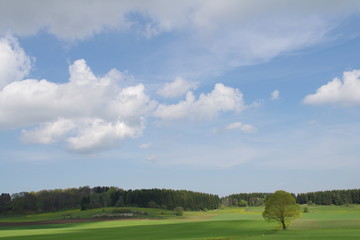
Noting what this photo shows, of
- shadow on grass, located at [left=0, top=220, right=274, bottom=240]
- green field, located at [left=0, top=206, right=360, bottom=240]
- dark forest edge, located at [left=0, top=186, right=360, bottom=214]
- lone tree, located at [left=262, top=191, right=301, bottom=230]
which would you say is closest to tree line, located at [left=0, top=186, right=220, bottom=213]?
dark forest edge, located at [left=0, top=186, right=360, bottom=214]

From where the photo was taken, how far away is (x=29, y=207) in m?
175

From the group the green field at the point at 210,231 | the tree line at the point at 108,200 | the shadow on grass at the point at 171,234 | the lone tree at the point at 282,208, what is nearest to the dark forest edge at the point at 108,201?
the tree line at the point at 108,200

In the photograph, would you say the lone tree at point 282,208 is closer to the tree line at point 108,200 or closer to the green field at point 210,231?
the green field at point 210,231

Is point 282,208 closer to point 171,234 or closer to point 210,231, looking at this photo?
point 210,231

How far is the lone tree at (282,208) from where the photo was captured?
59.2 meters

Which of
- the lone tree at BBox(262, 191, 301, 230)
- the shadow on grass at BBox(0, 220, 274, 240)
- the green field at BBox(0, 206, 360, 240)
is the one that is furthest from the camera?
the lone tree at BBox(262, 191, 301, 230)

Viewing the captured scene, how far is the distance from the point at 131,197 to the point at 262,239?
502 feet

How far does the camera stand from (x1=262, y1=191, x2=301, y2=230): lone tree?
5925 centimetres

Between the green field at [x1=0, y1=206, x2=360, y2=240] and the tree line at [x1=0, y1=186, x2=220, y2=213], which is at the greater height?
the tree line at [x1=0, y1=186, x2=220, y2=213]

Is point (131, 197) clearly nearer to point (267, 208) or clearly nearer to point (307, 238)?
point (267, 208)

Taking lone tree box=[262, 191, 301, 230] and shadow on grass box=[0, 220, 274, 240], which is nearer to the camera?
shadow on grass box=[0, 220, 274, 240]

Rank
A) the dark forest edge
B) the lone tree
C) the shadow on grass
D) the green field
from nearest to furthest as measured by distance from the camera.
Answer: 1. the green field
2. the shadow on grass
3. the lone tree
4. the dark forest edge

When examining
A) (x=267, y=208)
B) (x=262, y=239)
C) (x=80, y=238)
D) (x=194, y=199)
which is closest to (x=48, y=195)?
(x=194, y=199)

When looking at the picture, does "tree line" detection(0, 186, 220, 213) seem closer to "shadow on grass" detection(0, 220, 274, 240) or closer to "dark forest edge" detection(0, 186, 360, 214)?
"dark forest edge" detection(0, 186, 360, 214)
